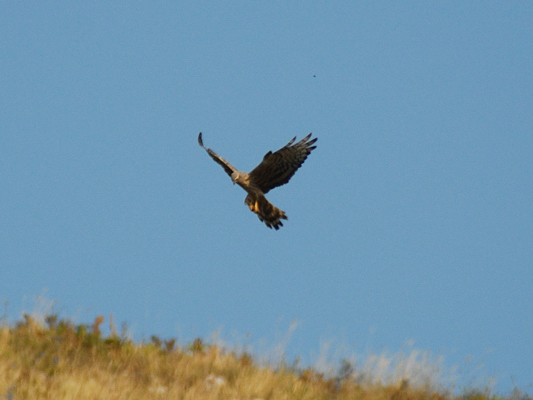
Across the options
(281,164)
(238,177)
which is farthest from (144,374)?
(281,164)

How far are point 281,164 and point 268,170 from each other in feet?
0.66

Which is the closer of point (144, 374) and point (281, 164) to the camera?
point (144, 374)

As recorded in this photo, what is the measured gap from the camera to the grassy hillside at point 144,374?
23.9 ft

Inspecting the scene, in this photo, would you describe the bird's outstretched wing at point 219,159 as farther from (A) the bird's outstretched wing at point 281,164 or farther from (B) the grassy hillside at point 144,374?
(B) the grassy hillside at point 144,374

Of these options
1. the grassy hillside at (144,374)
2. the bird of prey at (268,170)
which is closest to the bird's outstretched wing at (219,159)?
the bird of prey at (268,170)

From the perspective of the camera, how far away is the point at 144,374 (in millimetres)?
8359

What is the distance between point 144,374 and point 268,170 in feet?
13.4

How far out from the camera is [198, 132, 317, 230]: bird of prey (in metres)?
11.4

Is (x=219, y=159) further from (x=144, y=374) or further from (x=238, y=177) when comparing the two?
(x=144, y=374)

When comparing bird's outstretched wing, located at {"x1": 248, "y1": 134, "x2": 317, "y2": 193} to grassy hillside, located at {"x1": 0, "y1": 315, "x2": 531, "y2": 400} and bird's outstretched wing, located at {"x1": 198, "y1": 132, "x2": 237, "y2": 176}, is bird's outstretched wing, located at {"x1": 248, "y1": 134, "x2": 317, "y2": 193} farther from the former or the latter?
grassy hillside, located at {"x1": 0, "y1": 315, "x2": 531, "y2": 400}

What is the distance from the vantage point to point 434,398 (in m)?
9.38

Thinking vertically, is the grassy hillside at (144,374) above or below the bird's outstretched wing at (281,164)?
below

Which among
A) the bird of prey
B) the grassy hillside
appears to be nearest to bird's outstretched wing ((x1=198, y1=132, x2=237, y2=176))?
the bird of prey

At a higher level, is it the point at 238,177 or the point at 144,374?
the point at 238,177
